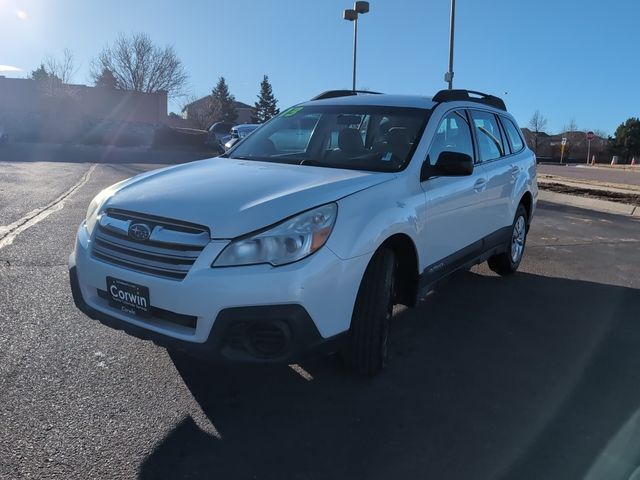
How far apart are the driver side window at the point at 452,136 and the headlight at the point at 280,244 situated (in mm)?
1519

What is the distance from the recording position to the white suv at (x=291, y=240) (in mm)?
2859

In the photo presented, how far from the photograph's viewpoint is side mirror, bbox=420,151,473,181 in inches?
155

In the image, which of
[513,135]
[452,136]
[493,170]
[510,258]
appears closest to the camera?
[452,136]

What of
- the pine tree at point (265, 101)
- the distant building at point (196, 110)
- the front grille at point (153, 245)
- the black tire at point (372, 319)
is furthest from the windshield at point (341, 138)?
the pine tree at point (265, 101)

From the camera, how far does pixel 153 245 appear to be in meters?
3.03

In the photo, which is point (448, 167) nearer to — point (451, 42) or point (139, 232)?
point (139, 232)

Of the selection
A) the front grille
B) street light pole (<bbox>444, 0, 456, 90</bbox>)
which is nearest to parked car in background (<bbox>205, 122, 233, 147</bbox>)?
street light pole (<bbox>444, 0, 456, 90</bbox>)

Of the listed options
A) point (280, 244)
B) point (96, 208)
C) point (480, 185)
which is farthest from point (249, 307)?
point (480, 185)

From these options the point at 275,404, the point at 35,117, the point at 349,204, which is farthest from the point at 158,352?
the point at 35,117

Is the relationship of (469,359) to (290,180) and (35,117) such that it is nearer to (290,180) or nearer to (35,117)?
(290,180)

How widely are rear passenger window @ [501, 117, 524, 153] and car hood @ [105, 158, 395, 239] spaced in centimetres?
303

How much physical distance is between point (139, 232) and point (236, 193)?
1.89 ft

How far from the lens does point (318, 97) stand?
5.51 meters

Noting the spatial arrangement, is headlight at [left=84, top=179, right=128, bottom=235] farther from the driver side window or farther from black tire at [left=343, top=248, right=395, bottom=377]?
the driver side window
